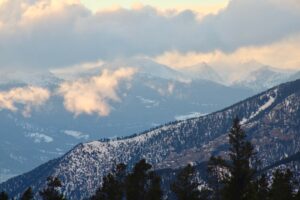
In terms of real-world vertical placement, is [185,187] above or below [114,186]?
below

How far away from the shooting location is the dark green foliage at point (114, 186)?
15500cm

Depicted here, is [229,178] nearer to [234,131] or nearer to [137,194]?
[234,131]

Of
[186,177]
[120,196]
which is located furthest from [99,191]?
[186,177]

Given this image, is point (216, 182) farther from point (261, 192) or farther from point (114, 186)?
point (114, 186)

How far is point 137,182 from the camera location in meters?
151

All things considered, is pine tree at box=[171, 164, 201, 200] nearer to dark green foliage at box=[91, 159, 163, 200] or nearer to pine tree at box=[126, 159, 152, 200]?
dark green foliage at box=[91, 159, 163, 200]

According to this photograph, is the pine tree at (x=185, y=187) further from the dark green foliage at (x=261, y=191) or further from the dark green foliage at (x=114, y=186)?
the dark green foliage at (x=114, y=186)

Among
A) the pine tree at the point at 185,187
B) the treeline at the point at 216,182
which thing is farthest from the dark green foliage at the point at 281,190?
the pine tree at the point at 185,187

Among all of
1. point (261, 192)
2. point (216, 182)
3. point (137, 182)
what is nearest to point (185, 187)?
point (216, 182)

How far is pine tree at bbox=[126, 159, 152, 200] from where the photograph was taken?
149000 mm

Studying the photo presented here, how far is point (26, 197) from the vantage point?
156750 millimetres

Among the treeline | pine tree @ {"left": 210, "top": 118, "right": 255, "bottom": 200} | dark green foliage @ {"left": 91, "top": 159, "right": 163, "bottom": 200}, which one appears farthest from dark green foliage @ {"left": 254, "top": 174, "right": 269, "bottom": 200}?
dark green foliage @ {"left": 91, "top": 159, "right": 163, "bottom": 200}

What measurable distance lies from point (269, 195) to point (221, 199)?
26.9m

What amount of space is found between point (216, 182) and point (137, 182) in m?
17.2
